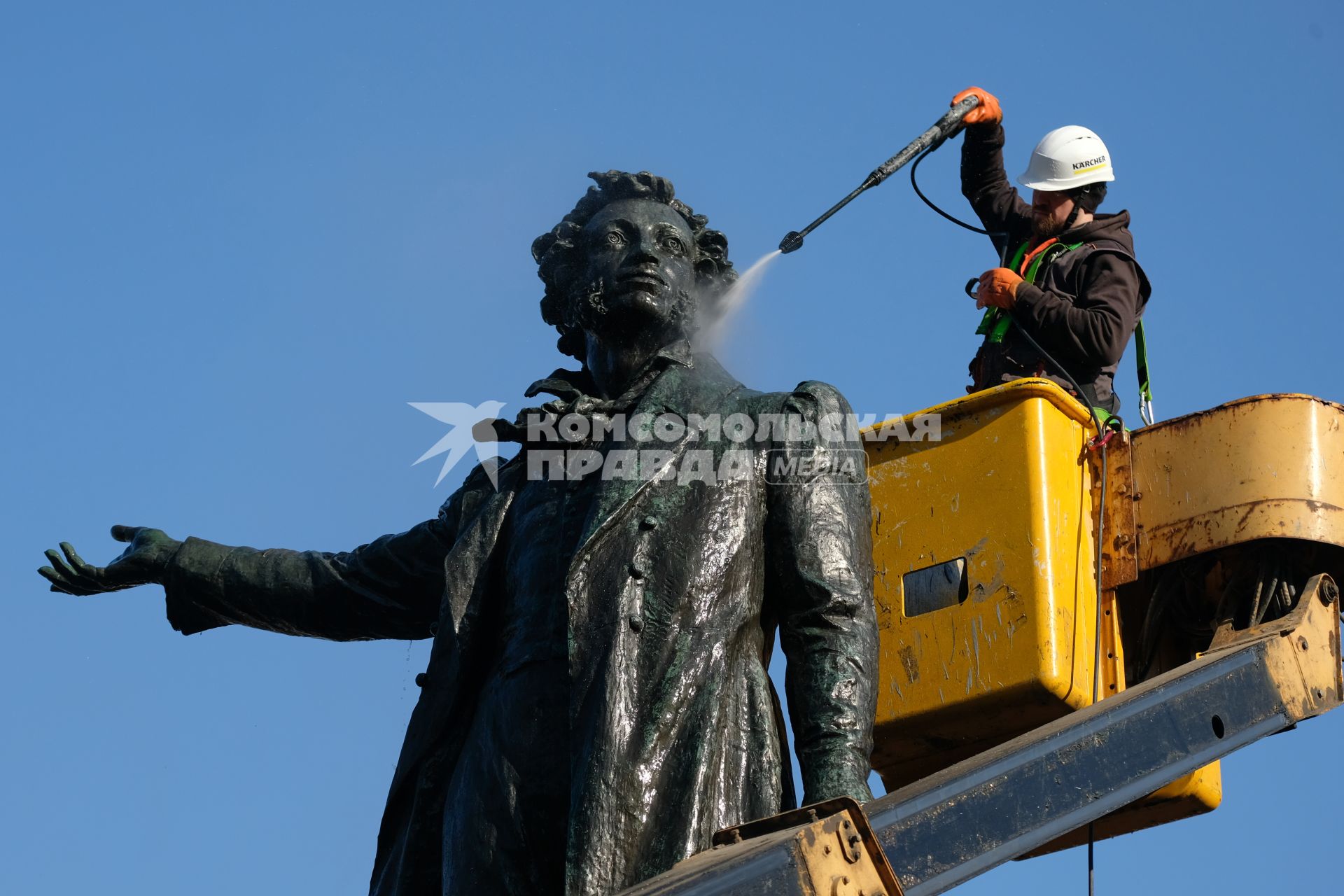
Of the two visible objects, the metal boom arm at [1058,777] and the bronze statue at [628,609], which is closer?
the metal boom arm at [1058,777]

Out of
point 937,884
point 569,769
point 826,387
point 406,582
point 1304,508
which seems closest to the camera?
point 937,884

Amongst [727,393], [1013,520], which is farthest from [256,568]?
[1013,520]

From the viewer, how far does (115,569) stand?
9.63 metres

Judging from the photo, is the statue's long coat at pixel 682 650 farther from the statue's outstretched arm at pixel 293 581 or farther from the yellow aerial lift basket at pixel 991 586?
the yellow aerial lift basket at pixel 991 586

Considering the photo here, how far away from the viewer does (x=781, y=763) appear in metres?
7.88

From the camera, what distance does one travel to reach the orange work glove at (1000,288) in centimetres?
1111

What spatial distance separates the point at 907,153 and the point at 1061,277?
1.45m

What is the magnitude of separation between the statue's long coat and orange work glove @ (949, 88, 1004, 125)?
4180 millimetres

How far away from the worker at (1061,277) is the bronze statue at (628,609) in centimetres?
225

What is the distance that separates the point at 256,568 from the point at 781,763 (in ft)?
7.85

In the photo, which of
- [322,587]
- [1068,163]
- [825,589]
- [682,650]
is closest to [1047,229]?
[1068,163]

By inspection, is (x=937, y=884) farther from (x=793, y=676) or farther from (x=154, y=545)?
(x=154, y=545)

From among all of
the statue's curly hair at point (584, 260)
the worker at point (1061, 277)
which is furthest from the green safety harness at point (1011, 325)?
the statue's curly hair at point (584, 260)

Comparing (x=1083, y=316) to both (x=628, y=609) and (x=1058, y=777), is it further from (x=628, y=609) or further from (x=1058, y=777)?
(x=628, y=609)
